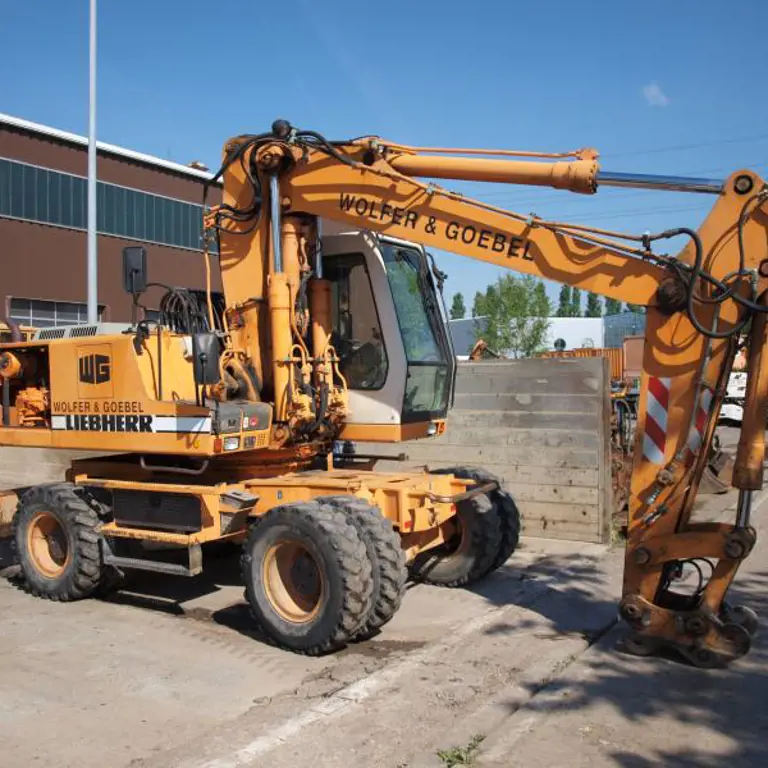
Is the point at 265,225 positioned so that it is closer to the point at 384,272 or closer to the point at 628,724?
the point at 384,272

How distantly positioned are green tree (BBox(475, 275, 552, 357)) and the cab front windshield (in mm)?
44634

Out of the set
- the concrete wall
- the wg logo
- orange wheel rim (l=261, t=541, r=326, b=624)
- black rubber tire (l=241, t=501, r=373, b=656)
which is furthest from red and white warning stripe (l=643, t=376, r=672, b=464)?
the wg logo

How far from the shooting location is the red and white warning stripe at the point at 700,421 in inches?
209

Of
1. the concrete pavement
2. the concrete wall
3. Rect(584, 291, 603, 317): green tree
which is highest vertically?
Rect(584, 291, 603, 317): green tree

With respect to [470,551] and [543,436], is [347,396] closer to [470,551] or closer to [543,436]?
[470,551]

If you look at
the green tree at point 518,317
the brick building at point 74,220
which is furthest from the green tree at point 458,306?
the brick building at point 74,220

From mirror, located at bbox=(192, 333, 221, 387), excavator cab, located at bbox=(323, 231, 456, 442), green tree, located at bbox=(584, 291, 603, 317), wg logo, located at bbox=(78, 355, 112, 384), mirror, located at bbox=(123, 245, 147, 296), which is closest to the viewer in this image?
mirror, located at bbox=(192, 333, 221, 387)

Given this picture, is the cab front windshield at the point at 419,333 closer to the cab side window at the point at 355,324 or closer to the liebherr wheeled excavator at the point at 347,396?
the liebherr wheeled excavator at the point at 347,396

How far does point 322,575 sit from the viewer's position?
5570mm

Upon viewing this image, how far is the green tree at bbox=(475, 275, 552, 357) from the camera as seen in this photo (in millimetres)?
51406

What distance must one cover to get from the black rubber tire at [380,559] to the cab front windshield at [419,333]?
3.86ft

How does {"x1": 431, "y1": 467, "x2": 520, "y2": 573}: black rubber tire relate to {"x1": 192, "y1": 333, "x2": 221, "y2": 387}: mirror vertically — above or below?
below

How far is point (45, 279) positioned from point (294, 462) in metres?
16.6

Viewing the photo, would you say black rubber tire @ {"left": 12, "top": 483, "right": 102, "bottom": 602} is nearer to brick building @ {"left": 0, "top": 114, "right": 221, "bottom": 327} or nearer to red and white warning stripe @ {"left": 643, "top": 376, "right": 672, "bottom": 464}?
red and white warning stripe @ {"left": 643, "top": 376, "right": 672, "bottom": 464}
